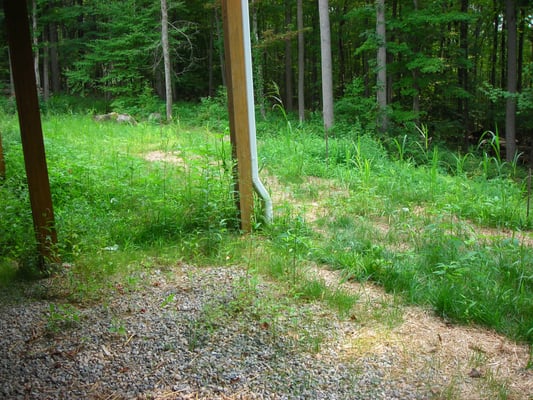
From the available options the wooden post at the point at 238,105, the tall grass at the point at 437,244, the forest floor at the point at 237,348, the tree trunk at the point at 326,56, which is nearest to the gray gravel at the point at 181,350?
the forest floor at the point at 237,348

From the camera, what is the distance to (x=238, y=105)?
13.4 ft

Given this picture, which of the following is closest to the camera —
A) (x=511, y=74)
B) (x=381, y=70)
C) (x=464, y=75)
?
(x=381, y=70)

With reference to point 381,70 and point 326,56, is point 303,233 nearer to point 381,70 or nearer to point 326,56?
point 326,56

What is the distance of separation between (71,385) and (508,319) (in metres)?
2.41

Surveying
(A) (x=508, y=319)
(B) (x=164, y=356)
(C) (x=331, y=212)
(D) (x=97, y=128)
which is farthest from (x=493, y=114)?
(B) (x=164, y=356)

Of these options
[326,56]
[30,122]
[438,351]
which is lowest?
[438,351]

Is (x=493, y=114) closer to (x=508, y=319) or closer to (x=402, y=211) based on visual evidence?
(x=402, y=211)

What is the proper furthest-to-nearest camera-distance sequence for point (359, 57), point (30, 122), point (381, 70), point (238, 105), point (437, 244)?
point (359, 57)
point (381, 70)
point (238, 105)
point (437, 244)
point (30, 122)

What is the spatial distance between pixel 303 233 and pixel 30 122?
2325 millimetres

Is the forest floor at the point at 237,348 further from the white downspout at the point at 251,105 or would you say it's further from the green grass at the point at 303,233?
the white downspout at the point at 251,105

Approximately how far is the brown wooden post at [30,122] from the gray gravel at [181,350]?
50 centimetres

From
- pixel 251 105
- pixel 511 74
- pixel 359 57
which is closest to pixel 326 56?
pixel 511 74

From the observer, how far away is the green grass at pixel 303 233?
3037 millimetres

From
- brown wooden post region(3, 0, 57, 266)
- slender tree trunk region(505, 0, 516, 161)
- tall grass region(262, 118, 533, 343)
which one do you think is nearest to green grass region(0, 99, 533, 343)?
tall grass region(262, 118, 533, 343)
